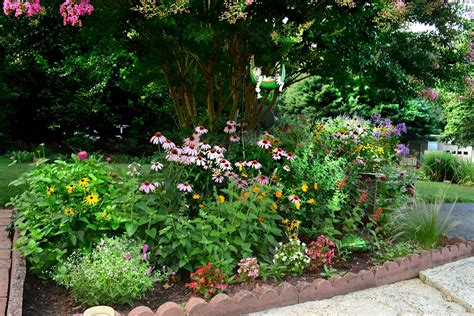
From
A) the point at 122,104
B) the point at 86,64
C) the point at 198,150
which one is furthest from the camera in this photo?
the point at 122,104

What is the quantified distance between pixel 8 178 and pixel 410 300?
563cm

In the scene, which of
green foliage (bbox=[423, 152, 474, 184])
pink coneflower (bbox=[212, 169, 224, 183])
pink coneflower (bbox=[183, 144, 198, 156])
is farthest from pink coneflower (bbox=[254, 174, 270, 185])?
green foliage (bbox=[423, 152, 474, 184])

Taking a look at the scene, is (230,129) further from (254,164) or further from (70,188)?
(70,188)

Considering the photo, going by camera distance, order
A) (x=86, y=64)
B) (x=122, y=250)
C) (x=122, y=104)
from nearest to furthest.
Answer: (x=122, y=250)
(x=86, y=64)
(x=122, y=104)

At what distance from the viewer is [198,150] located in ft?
12.9

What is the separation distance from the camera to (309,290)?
309cm

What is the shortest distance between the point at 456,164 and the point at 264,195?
9267 millimetres

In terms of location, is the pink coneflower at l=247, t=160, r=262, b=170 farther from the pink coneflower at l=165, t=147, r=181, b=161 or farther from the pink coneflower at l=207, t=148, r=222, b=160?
the pink coneflower at l=165, t=147, r=181, b=161

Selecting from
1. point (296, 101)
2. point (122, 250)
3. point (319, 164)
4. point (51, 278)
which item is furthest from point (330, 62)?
point (296, 101)

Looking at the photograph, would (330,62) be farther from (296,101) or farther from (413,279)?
(296,101)

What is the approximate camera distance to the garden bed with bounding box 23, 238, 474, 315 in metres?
2.82

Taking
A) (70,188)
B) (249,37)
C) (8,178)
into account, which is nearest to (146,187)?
(70,188)

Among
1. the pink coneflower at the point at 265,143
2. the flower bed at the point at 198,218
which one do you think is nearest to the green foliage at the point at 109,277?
the flower bed at the point at 198,218

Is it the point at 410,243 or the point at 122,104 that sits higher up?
the point at 122,104
